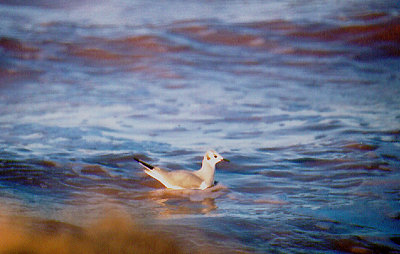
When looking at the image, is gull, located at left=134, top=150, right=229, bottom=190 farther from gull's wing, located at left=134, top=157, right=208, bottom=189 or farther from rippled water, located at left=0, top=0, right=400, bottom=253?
rippled water, located at left=0, top=0, right=400, bottom=253

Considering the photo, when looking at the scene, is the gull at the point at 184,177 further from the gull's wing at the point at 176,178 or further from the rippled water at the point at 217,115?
the rippled water at the point at 217,115

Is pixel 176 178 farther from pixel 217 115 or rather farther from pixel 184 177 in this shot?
pixel 217 115

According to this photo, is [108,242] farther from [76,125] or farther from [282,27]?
[282,27]

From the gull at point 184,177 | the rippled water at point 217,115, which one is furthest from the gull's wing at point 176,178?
the rippled water at point 217,115

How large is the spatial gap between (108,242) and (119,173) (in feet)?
8.08

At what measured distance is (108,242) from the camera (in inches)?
165

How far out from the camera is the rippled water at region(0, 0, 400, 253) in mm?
5336

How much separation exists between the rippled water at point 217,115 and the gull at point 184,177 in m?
0.11

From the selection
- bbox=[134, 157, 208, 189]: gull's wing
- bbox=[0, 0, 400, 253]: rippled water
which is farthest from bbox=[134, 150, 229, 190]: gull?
bbox=[0, 0, 400, 253]: rippled water

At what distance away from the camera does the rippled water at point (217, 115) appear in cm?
534

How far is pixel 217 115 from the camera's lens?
28.8ft

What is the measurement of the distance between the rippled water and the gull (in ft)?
0.35

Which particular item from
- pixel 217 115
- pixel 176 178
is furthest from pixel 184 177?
pixel 217 115

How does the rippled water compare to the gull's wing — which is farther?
the gull's wing
